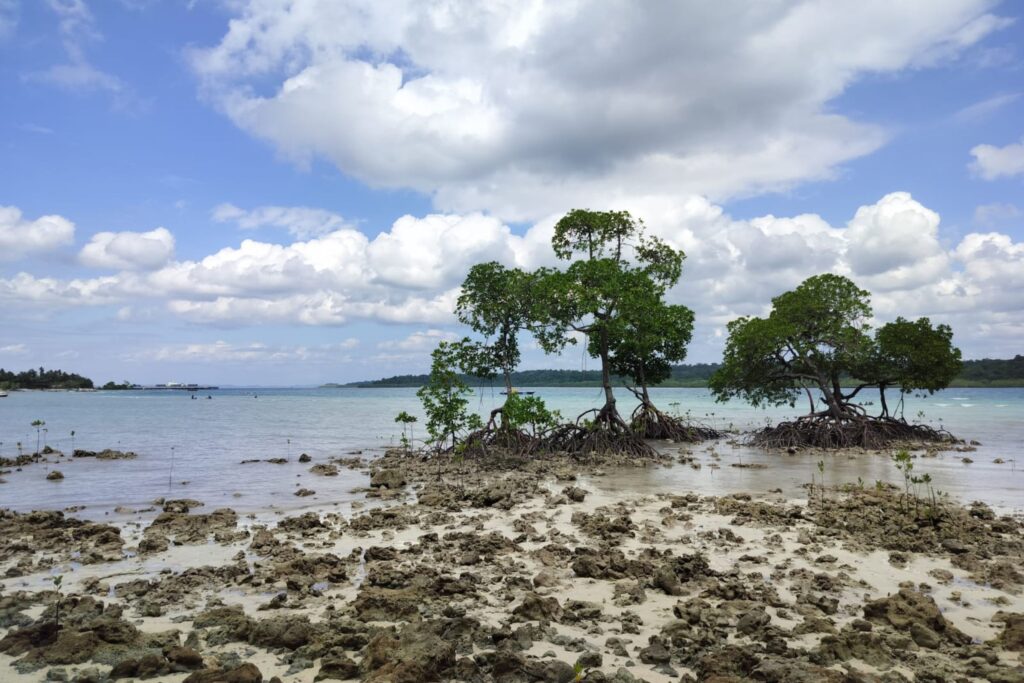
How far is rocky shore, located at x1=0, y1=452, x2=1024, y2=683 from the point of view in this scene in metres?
5.25

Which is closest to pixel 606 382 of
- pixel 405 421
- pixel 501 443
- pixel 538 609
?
pixel 501 443

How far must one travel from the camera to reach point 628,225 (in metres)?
25.9

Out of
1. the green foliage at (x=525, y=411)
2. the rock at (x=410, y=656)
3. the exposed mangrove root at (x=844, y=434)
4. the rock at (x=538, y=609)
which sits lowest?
the exposed mangrove root at (x=844, y=434)

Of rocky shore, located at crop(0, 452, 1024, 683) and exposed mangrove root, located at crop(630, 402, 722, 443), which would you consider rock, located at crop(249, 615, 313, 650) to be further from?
exposed mangrove root, located at crop(630, 402, 722, 443)

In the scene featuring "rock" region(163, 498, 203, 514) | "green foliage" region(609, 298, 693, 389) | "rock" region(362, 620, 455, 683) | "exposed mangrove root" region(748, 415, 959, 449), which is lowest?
"exposed mangrove root" region(748, 415, 959, 449)

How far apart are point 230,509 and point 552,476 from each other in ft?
26.5

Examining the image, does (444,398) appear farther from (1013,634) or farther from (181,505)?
(1013,634)

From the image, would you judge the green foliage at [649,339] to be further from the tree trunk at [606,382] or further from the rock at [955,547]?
the rock at [955,547]

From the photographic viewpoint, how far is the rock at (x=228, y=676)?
488 centimetres

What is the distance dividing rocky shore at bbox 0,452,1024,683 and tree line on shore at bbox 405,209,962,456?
32.8 feet

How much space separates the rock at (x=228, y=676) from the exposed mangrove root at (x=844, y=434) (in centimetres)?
2330

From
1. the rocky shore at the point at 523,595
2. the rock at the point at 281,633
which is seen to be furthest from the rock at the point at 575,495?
the rock at the point at 281,633

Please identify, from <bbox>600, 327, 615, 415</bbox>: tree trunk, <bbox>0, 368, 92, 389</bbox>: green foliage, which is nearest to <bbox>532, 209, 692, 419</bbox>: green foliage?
<bbox>600, 327, 615, 415</bbox>: tree trunk

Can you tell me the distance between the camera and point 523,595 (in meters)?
7.00
